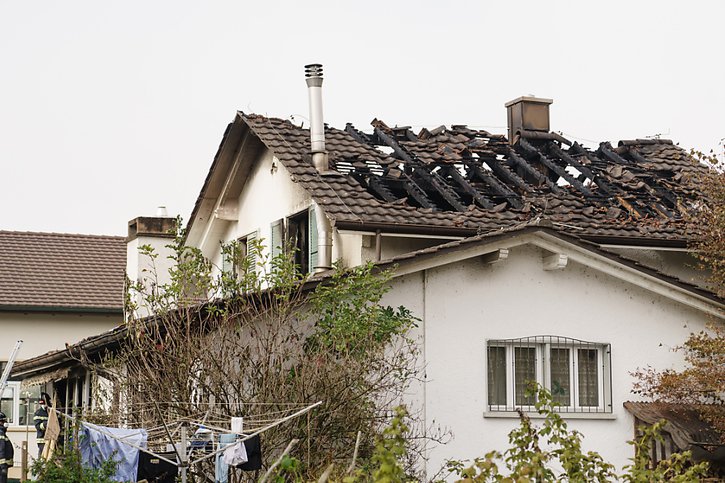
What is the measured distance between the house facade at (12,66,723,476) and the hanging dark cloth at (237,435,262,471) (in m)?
3.33

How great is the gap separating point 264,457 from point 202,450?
0.93 m

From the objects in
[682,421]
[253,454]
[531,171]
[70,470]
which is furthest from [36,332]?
[253,454]

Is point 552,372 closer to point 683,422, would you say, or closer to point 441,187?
point 683,422

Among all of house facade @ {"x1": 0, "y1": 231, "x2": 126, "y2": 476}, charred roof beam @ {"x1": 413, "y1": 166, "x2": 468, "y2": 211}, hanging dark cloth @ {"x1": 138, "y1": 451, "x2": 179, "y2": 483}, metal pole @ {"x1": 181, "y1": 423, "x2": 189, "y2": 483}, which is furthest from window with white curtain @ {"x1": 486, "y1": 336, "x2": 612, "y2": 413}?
house facade @ {"x1": 0, "y1": 231, "x2": 126, "y2": 476}

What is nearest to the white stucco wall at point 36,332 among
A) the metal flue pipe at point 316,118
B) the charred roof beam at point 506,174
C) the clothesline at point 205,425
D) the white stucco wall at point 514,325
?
the metal flue pipe at point 316,118

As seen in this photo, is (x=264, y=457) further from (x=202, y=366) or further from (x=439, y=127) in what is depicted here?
(x=439, y=127)

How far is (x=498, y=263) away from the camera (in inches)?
684

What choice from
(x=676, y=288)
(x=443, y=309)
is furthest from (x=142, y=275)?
(x=676, y=288)

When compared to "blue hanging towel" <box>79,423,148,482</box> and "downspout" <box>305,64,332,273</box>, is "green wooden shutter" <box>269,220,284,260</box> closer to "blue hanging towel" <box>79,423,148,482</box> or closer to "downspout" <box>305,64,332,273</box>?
"downspout" <box>305,64,332,273</box>

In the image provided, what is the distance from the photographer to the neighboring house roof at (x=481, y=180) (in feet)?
60.1

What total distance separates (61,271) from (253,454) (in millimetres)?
23651

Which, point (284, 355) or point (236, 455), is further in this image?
point (284, 355)

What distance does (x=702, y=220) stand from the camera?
18.0 meters

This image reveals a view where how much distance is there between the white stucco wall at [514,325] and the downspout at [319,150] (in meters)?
2.04
